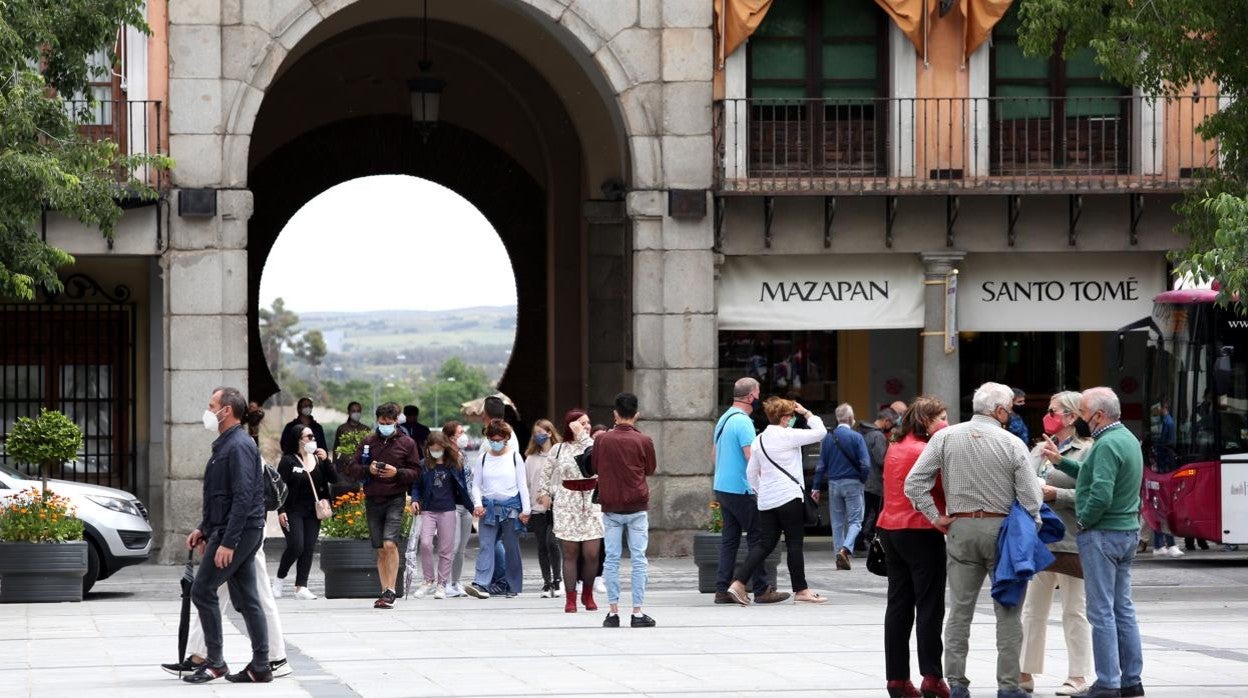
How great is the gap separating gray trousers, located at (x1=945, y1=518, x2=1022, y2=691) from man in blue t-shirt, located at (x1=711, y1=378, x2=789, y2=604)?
6.29 metres

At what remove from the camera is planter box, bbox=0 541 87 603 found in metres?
18.0

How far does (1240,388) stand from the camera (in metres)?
21.4

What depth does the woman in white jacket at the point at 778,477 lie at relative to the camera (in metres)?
16.9

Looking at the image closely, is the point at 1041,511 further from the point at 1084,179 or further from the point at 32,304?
the point at 32,304

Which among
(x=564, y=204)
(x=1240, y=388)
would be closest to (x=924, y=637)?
(x=1240, y=388)

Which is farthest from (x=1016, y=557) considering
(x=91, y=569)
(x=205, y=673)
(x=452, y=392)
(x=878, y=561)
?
(x=452, y=392)

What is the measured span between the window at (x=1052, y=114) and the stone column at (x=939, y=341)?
4.11 feet

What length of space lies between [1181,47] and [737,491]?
600cm

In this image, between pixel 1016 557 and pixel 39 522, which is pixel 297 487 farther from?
pixel 1016 557

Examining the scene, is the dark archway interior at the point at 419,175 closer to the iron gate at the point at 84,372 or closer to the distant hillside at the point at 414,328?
the iron gate at the point at 84,372

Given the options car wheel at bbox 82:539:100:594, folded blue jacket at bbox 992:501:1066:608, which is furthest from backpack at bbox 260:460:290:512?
car wheel at bbox 82:539:100:594

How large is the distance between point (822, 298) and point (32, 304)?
9.65m

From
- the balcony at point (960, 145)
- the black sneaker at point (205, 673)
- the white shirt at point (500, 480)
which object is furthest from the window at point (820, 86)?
the black sneaker at point (205, 673)

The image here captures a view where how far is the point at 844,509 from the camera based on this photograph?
2186 cm
